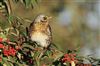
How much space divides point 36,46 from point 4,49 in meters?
0.44

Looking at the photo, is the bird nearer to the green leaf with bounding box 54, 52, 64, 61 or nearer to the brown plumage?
the brown plumage

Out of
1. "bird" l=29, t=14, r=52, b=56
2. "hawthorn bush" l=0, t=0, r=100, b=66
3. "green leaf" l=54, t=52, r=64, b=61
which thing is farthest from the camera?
"bird" l=29, t=14, r=52, b=56

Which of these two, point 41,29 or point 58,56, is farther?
point 41,29

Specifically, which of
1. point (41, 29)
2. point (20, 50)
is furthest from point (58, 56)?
point (41, 29)

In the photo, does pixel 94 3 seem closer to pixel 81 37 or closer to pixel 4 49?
pixel 81 37

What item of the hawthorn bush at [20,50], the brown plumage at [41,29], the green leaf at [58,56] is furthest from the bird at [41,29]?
the green leaf at [58,56]

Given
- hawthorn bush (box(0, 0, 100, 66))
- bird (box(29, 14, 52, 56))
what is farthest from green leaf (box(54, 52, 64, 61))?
bird (box(29, 14, 52, 56))

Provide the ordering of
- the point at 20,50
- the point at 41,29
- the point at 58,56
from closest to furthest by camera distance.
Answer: the point at 20,50
the point at 58,56
the point at 41,29

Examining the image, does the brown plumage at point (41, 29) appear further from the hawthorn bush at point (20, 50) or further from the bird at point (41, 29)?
the hawthorn bush at point (20, 50)

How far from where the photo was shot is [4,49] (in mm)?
4492

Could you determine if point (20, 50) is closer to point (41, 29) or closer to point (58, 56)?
point (58, 56)

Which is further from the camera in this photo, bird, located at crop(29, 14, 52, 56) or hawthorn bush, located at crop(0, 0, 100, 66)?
bird, located at crop(29, 14, 52, 56)

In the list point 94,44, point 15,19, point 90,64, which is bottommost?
point 94,44

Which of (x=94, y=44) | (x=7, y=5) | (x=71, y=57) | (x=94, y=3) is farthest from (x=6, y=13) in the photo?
(x=94, y=3)
